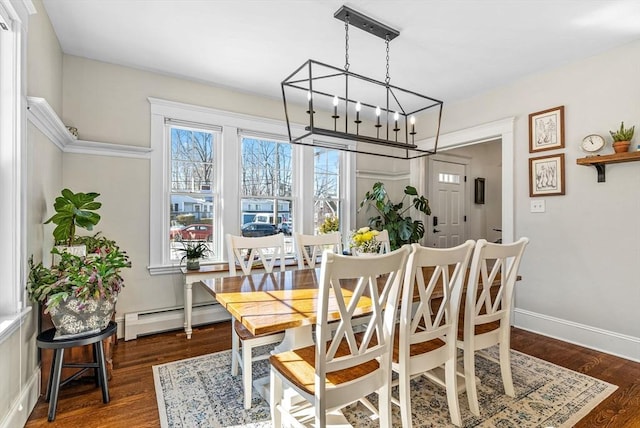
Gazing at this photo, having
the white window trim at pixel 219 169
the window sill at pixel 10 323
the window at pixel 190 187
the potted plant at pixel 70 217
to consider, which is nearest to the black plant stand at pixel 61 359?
the window sill at pixel 10 323

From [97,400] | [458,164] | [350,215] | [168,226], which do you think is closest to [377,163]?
[350,215]

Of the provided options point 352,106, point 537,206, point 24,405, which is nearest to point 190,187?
point 24,405

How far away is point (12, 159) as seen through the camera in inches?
69.6

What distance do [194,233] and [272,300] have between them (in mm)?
2132

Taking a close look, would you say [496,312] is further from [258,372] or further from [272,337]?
[258,372]

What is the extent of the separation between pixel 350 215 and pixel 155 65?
290cm

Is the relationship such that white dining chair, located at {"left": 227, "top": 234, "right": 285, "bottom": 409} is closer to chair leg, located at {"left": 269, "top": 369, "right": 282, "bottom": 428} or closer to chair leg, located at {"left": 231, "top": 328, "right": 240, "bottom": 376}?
chair leg, located at {"left": 231, "top": 328, "right": 240, "bottom": 376}

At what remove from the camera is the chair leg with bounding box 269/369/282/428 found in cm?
168

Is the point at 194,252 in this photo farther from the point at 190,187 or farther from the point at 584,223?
the point at 584,223

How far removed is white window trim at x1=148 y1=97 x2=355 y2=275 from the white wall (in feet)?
8.23

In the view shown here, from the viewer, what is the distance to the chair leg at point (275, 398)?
1.68 metres

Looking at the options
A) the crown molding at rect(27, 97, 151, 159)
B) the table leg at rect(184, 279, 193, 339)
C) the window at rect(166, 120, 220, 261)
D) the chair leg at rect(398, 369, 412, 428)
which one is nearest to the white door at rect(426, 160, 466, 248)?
the window at rect(166, 120, 220, 261)

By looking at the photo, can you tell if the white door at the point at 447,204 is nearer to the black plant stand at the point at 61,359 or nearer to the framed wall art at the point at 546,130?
the framed wall art at the point at 546,130

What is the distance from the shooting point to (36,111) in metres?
2.02
